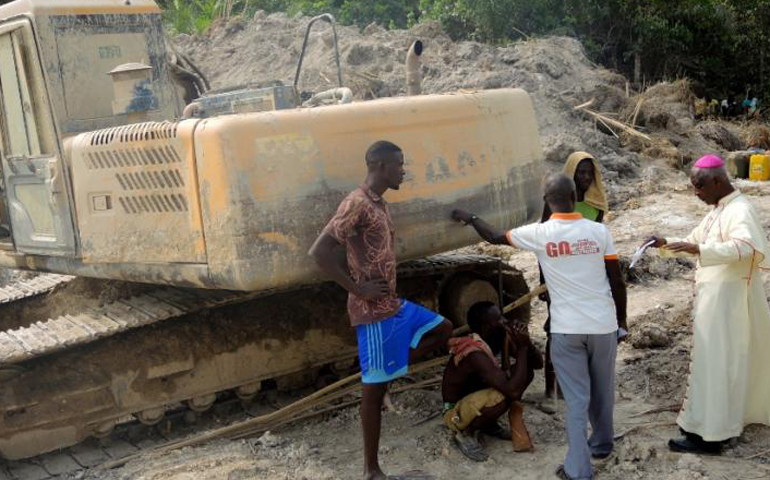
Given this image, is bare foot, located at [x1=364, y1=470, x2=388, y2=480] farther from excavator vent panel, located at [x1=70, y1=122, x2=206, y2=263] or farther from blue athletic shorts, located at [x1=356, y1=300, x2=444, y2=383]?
excavator vent panel, located at [x1=70, y1=122, x2=206, y2=263]

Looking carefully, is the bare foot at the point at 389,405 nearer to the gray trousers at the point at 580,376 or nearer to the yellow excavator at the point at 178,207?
the yellow excavator at the point at 178,207

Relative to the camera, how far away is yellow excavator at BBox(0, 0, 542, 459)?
15.0 ft

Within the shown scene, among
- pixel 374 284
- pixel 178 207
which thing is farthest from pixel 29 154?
pixel 374 284

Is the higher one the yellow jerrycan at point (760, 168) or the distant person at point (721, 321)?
the distant person at point (721, 321)

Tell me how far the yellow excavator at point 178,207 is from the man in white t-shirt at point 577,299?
0.96 m

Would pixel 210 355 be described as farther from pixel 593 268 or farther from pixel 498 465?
pixel 593 268

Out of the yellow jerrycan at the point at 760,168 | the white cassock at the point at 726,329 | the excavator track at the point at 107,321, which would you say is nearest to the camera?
the white cassock at the point at 726,329

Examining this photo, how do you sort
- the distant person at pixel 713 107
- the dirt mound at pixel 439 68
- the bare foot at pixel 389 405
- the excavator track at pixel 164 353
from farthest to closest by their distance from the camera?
the distant person at pixel 713 107, the dirt mound at pixel 439 68, the bare foot at pixel 389 405, the excavator track at pixel 164 353

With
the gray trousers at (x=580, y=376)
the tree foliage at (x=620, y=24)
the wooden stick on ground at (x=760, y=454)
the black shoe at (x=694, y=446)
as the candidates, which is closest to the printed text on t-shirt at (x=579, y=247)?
the gray trousers at (x=580, y=376)

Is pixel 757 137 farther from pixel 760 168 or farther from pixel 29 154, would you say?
pixel 29 154

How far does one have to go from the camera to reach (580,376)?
4.38 m

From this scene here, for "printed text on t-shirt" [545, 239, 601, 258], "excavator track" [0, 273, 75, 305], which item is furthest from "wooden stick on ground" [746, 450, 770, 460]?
"excavator track" [0, 273, 75, 305]

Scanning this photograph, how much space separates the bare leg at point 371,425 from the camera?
4418 millimetres

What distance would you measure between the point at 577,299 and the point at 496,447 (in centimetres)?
117
